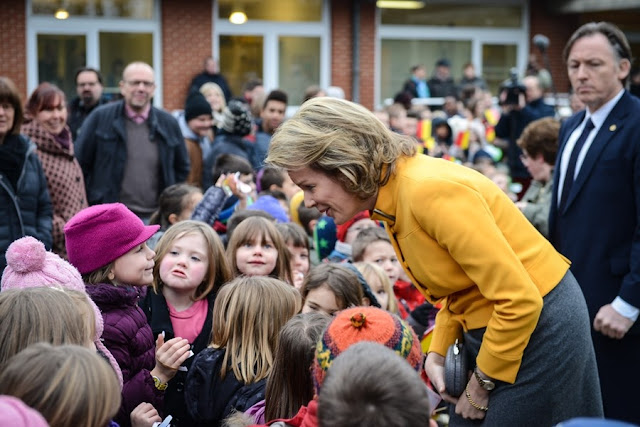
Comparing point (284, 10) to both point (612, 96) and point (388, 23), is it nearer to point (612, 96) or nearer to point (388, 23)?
point (388, 23)

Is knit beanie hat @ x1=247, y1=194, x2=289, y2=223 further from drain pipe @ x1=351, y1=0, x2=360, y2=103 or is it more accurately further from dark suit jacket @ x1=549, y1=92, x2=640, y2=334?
drain pipe @ x1=351, y1=0, x2=360, y2=103

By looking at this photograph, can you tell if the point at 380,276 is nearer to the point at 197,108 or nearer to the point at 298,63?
the point at 197,108

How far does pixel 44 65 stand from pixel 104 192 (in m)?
11.1

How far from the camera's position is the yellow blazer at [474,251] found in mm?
2691

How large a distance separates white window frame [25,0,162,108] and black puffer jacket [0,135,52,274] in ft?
38.0

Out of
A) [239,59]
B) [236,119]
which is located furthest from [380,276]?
[239,59]

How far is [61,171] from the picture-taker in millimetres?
6422

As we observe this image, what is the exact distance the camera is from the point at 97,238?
3.95m

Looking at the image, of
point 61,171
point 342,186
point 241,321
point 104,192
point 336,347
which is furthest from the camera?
point 104,192

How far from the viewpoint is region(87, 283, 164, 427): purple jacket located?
11.6 feet

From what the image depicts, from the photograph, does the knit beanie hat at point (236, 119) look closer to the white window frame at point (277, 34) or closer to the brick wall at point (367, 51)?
the white window frame at point (277, 34)

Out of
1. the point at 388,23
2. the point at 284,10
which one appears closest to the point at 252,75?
the point at 284,10

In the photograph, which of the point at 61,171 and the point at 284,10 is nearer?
the point at 61,171

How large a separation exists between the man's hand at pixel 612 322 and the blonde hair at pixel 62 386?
2507 mm
